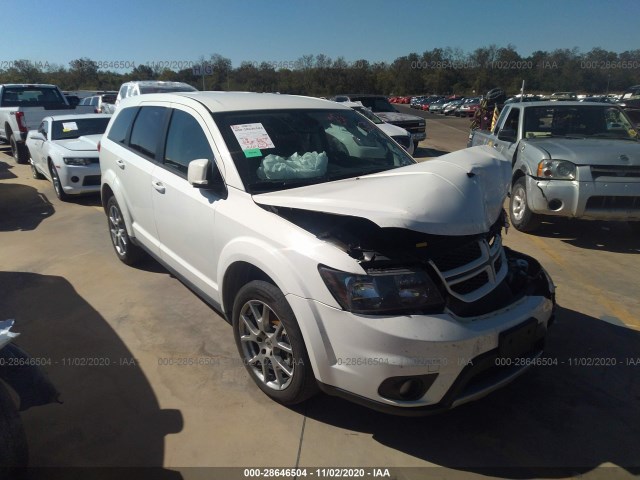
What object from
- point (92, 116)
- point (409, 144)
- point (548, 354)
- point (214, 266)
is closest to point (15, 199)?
point (92, 116)

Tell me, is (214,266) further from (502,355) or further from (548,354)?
(548,354)

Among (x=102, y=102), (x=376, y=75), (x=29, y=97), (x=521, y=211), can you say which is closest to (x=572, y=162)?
(x=521, y=211)

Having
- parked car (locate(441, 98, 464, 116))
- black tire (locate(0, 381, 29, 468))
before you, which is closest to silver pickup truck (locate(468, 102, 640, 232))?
black tire (locate(0, 381, 29, 468))

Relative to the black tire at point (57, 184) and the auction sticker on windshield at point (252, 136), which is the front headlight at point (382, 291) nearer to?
the auction sticker on windshield at point (252, 136)

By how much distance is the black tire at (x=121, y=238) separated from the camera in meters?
5.10

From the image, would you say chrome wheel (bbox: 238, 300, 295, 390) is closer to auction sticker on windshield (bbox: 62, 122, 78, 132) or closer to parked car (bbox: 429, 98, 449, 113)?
auction sticker on windshield (bbox: 62, 122, 78, 132)

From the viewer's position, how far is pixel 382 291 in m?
2.34

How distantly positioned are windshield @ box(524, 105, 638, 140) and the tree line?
14.6m

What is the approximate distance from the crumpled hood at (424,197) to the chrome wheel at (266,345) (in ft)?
2.28

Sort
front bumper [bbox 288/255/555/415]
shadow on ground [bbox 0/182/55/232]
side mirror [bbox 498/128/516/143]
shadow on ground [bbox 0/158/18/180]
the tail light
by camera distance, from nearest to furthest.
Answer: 1. front bumper [bbox 288/255/555/415]
2. side mirror [bbox 498/128/516/143]
3. shadow on ground [bbox 0/182/55/232]
4. shadow on ground [bbox 0/158/18/180]
5. the tail light

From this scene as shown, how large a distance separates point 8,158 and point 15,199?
6.94 meters

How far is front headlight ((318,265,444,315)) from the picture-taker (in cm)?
233

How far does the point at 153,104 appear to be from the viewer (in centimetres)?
448

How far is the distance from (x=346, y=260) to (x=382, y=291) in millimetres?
239
